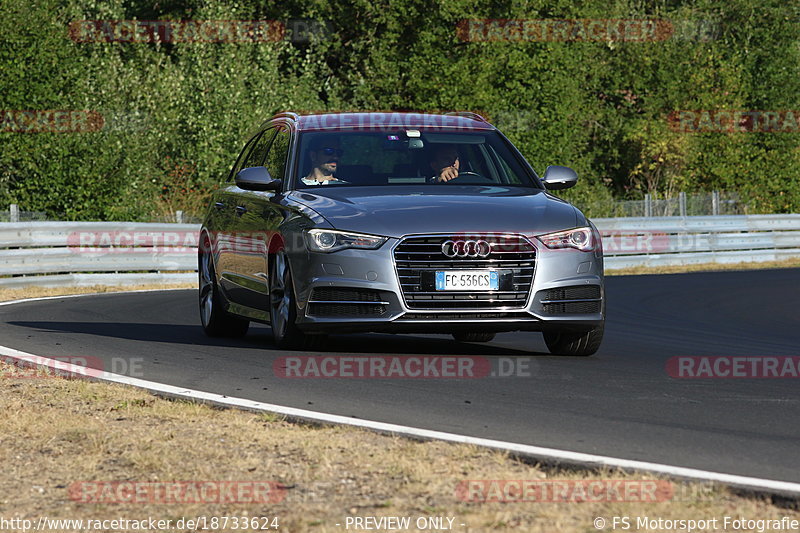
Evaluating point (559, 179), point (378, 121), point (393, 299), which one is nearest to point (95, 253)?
point (378, 121)

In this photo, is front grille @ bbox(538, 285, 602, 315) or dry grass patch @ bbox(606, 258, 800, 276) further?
dry grass patch @ bbox(606, 258, 800, 276)

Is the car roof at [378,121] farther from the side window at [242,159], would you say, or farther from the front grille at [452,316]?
the front grille at [452,316]

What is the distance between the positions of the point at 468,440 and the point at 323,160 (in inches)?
190

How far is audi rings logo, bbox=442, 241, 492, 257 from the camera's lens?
968 centimetres

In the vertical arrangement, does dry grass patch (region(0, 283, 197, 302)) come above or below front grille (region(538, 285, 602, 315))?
below

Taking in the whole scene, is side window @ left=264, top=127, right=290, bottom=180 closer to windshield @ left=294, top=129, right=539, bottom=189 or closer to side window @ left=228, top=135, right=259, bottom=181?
windshield @ left=294, top=129, right=539, bottom=189

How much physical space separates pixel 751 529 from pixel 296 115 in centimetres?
780

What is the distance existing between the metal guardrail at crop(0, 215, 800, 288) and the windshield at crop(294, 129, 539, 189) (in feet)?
37.2

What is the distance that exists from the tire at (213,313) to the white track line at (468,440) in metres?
2.80

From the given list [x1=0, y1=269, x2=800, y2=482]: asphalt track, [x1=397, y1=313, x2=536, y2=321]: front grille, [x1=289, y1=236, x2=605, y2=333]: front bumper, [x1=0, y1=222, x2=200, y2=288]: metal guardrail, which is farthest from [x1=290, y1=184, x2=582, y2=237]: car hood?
[x1=0, y1=222, x2=200, y2=288]: metal guardrail

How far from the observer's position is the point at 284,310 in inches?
409

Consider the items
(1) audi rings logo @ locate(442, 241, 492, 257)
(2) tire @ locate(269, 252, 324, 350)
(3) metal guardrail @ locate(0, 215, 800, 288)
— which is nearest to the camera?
(1) audi rings logo @ locate(442, 241, 492, 257)

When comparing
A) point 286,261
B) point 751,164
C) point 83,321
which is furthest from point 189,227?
point 751,164

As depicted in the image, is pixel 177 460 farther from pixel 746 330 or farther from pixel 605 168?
pixel 605 168
